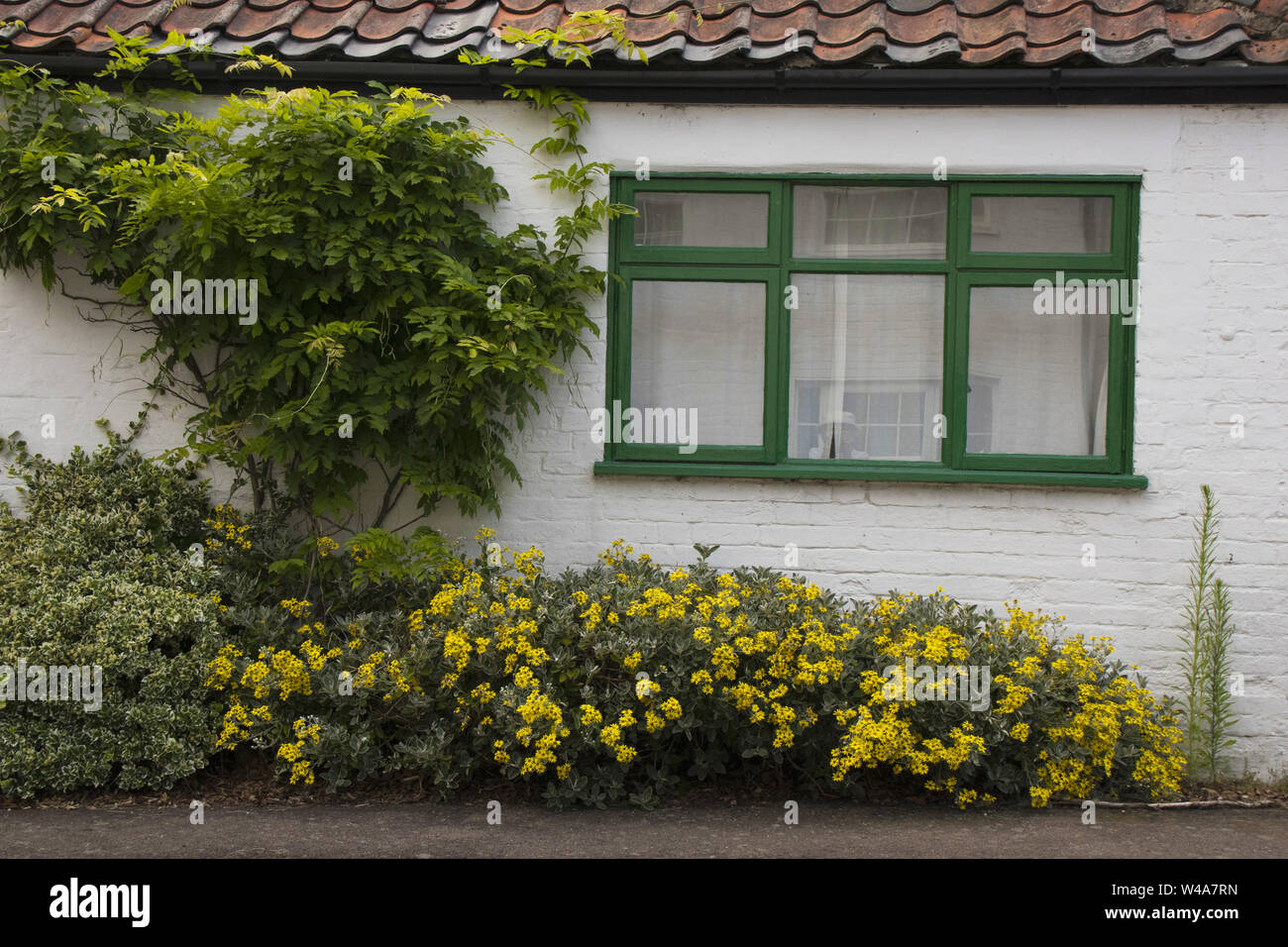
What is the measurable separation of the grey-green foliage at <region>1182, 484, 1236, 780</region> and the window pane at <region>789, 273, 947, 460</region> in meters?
1.43

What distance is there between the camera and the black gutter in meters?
5.68

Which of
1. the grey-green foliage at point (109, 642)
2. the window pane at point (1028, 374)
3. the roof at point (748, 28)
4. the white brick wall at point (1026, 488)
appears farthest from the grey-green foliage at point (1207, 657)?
the grey-green foliage at point (109, 642)

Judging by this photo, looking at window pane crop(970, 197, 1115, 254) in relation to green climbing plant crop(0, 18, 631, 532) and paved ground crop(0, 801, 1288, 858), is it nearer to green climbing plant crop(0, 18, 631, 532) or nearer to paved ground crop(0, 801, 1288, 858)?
green climbing plant crop(0, 18, 631, 532)

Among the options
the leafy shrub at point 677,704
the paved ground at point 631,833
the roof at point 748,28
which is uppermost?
the roof at point 748,28

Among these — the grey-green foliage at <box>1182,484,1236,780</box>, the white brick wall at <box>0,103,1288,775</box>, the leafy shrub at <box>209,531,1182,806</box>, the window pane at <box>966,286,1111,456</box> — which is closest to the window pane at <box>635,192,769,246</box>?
the white brick wall at <box>0,103,1288,775</box>

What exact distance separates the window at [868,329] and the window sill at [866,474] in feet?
0.05

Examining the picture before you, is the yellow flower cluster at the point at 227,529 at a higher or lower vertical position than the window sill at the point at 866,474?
lower

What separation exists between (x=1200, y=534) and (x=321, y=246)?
4744 millimetres

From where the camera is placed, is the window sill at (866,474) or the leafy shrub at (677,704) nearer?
the leafy shrub at (677,704)

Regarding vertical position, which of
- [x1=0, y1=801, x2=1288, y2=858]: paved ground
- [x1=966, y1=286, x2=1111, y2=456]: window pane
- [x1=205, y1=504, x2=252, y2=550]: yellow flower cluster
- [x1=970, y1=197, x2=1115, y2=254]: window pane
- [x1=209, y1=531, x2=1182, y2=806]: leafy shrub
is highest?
[x1=970, y1=197, x2=1115, y2=254]: window pane

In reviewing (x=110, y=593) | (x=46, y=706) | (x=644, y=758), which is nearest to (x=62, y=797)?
(x=46, y=706)

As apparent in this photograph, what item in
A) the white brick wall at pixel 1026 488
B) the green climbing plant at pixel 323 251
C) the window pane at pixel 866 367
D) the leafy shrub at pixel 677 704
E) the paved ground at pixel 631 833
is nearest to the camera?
the paved ground at pixel 631 833

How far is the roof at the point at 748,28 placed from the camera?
18.5ft

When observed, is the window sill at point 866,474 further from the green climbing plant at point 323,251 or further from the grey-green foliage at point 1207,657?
the green climbing plant at point 323,251
